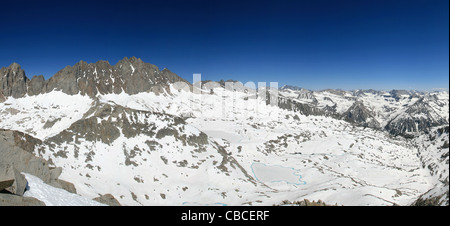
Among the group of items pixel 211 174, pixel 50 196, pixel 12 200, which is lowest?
pixel 211 174

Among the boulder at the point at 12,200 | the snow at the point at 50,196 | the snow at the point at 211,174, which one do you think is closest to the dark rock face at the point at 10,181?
the boulder at the point at 12,200

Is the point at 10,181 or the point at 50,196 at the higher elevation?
the point at 10,181

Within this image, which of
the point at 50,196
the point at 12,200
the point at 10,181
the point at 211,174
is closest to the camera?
the point at 12,200

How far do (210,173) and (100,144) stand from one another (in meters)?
32.5

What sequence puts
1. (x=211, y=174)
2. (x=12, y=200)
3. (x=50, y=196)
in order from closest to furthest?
(x=12, y=200) < (x=50, y=196) < (x=211, y=174)

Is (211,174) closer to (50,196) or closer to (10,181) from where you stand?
(50,196)

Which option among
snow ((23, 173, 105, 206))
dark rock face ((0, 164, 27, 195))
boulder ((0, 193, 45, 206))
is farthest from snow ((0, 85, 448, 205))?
boulder ((0, 193, 45, 206))

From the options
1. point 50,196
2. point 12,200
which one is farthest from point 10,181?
point 50,196

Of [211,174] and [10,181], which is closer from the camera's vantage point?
[10,181]

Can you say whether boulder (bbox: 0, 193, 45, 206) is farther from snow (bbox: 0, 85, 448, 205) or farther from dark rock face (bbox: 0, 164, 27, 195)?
snow (bbox: 0, 85, 448, 205)

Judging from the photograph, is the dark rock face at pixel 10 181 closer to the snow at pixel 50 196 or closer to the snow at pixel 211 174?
the snow at pixel 50 196

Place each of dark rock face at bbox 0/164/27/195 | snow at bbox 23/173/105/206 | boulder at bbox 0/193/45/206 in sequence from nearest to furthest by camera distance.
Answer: boulder at bbox 0/193/45/206, dark rock face at bbox 0/164/27/195, snow at bbox 23/173/105/206

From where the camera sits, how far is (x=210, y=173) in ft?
238
